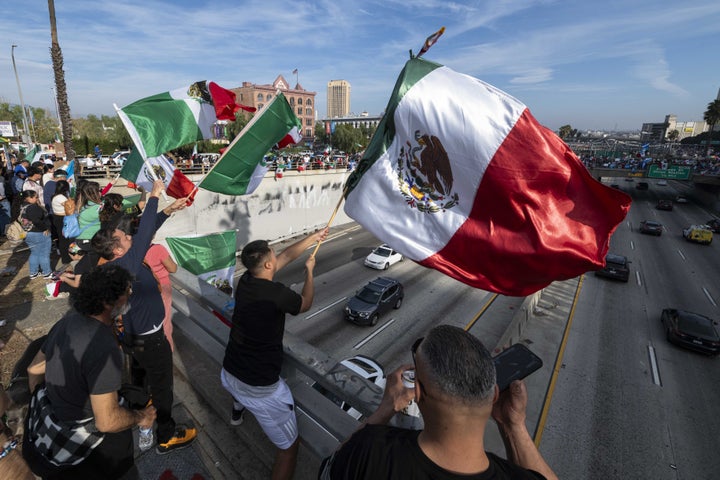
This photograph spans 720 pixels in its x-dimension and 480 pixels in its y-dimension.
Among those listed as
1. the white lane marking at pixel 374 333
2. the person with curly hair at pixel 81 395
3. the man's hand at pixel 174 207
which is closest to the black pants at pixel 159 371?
the person with curly hair at pixel 81 395

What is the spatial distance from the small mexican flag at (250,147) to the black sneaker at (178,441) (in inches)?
124

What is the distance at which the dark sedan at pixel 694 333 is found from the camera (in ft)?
47.1

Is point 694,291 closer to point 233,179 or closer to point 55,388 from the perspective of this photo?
point 233,179

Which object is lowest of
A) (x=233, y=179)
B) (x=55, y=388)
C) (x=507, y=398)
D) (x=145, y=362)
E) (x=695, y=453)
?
(x=695, y=453)

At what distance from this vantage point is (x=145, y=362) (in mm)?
3393

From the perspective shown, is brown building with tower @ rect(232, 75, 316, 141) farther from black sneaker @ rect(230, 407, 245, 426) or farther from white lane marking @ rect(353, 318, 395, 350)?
black sneaker @ rect(230, 407, 245, 426)

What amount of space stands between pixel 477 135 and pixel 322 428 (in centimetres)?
302

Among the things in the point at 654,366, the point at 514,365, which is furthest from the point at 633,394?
the point at 514,365

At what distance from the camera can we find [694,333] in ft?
48.0

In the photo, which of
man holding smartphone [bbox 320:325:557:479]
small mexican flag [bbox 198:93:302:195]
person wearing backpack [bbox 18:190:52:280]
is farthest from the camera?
person wearing backpack [bbox 18:190:52:280]

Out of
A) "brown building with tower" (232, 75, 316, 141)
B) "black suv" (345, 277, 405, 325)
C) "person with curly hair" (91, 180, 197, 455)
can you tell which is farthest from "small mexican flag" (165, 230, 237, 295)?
"brown building with tower" (232, 75, 316, 141)

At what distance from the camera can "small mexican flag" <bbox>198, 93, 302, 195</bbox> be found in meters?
5.29

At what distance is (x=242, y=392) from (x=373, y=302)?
44.7ft

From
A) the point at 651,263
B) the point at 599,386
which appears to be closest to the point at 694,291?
the point at 651,263
